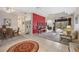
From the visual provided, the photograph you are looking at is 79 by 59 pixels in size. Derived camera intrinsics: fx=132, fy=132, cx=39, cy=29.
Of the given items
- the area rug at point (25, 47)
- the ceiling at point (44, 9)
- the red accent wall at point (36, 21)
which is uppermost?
the ceiling at point (44, 9)

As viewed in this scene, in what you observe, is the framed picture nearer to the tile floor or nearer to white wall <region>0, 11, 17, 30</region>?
white wall <region>0, 11, 17, 30</region>

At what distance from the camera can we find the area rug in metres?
2.34

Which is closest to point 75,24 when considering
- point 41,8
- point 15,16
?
point 41,8

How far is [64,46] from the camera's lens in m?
2.31

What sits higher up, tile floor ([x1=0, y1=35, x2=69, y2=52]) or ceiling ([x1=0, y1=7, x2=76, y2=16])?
ceiling ([x1=0, y1=7, x2=76, y2=16])

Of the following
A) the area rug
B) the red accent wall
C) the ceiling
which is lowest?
the area rug

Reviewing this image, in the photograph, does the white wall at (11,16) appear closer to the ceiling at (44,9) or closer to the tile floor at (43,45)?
the ceiling at (44,9)

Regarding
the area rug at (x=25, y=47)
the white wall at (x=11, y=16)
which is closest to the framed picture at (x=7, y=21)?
the white wall at (x=11, y=16)

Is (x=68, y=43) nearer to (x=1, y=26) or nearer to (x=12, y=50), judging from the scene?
(x=12, y=50)

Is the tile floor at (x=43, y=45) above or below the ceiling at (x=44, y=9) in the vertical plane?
below

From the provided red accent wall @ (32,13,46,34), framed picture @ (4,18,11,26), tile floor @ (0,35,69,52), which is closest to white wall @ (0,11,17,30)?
framed picture @ (4,18,11,26)

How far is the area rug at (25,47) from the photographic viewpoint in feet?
7.67

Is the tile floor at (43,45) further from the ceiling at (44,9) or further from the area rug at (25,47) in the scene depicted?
the ceiling at (44,9)

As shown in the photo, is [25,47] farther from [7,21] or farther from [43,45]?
[7,21]
